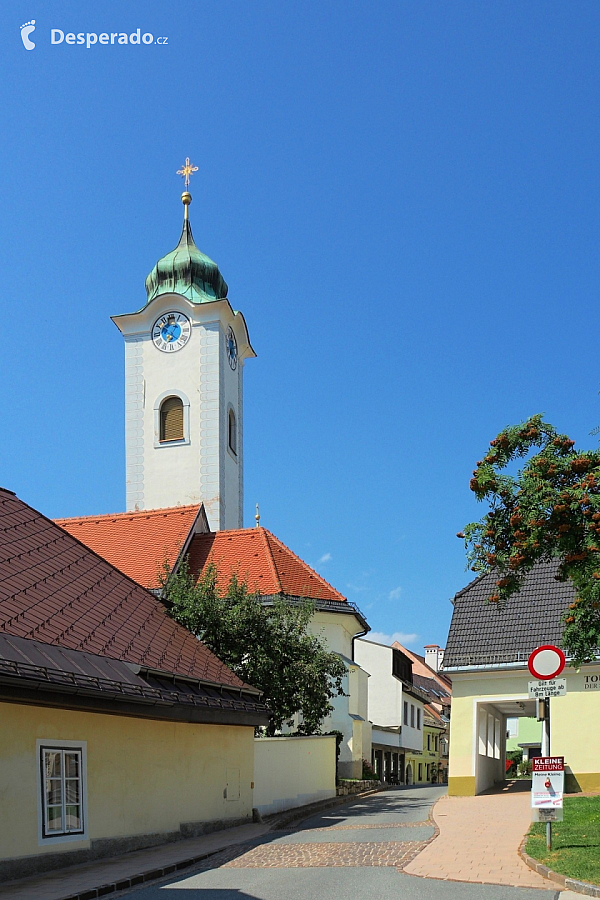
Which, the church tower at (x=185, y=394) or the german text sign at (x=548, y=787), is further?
the church tower at (x=185, y=394)

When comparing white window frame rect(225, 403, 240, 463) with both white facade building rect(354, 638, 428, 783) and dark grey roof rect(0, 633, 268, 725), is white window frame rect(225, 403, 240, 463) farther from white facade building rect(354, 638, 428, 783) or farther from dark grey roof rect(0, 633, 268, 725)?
dark grey roof rect(0, 633, 268, 725)

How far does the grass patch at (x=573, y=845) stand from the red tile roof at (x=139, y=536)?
64.5ft

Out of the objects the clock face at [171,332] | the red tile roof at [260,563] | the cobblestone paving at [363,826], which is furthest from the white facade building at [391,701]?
the cobblestone paving at [363,826]

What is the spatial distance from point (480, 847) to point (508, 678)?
36.1ft

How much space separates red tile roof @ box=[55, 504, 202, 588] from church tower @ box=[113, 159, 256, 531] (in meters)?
4.84

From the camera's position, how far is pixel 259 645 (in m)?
24.8

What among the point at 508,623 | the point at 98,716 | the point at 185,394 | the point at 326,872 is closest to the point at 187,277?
the point at 185,394

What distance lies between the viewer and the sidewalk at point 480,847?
1143 centimetres

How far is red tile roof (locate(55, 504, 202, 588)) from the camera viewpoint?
34.8m

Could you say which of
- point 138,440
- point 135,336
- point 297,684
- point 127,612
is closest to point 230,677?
point 127,612

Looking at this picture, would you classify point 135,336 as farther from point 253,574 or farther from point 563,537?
point 563,537

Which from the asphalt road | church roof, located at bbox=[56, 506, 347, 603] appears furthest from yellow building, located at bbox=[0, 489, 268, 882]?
church roof, located at bbox=[56, 506, 347, 603]

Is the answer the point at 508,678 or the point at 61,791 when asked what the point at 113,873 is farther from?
the point at 508,678

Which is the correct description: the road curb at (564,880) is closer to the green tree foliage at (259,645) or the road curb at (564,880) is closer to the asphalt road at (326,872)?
the asphalt road at (326,872)
